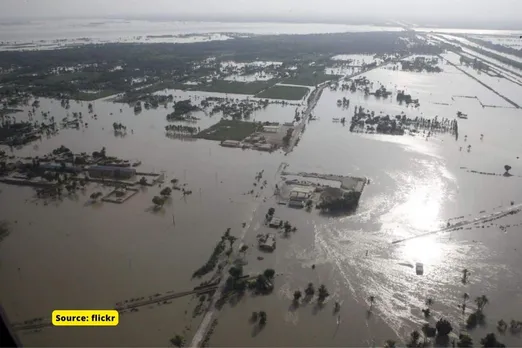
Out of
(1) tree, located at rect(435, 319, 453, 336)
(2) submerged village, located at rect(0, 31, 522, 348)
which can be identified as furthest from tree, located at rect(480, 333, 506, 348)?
(1) tree, located at rect(435, 319, 453, 336)

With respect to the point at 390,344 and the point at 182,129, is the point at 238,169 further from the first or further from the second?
the point at 390,344

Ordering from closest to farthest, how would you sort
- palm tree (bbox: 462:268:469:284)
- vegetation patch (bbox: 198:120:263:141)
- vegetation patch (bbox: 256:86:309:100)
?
1. palm tree (bbox: 462:268:469:284)
2. vegetation patch (bbox: 198:120:263:141)
3. vegetation patch (bbox: 256:86:309:100)

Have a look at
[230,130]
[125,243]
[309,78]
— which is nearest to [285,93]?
[309,78]

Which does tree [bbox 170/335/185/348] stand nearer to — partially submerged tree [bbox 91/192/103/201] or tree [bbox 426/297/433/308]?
tree [bbox 426/297/433/308]

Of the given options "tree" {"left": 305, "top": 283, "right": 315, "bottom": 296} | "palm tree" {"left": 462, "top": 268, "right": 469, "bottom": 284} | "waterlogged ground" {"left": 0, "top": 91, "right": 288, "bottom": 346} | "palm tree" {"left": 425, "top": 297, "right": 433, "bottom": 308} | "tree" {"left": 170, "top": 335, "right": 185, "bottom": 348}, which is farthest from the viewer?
"palm tree" {"left": 462, "top": 268, "right": 469, "bottom": 284}

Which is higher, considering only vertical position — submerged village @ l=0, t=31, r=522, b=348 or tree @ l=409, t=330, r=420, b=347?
submerged village @ l=0, t=31, r=522, b=348

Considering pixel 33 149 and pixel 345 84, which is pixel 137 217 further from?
pixel 345 84

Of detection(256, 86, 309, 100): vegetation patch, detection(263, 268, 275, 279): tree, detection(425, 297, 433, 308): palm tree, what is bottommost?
detection(425, 297, 433, 308): palm tree

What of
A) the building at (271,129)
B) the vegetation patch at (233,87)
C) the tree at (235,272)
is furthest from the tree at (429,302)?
the vegetation patch at (233,87)
